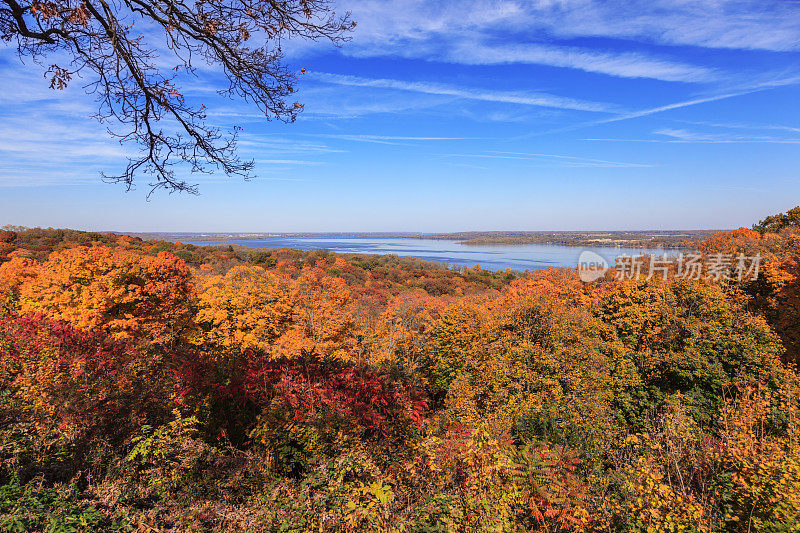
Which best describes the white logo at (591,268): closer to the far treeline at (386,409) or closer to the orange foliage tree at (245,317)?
the far treeline at (386,409)

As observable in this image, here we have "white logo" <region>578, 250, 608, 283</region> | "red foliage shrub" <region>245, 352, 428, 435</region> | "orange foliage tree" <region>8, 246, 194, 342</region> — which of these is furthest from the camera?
"white logo" <region>578, 250, 608, 283</region>

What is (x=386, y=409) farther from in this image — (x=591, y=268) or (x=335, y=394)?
(x=591, y=268)

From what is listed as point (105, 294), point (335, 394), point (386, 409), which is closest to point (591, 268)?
point (386, 409)

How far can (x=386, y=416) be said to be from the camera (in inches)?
417

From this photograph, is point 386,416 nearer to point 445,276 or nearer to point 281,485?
point 281,485

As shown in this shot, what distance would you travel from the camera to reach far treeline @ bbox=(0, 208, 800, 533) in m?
5.86

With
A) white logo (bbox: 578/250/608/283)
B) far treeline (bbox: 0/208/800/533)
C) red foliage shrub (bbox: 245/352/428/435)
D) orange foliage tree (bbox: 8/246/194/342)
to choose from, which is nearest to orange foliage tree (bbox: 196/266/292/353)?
far treeline (bbox: 0/208/800/533)

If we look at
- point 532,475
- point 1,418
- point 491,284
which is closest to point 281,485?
point 1,418

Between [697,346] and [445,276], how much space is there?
187 ft

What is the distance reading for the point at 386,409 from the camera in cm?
1043

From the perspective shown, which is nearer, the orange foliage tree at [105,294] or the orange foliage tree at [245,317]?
the orange foliage tree at [105,294]

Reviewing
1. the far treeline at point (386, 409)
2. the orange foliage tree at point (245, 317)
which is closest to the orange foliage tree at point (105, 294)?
the far treeline at point (386, 409)

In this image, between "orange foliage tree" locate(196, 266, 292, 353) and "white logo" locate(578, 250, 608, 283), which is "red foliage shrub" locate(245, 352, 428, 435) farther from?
"white logo" locate(578, 250, 608, 283)

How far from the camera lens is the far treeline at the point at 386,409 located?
19.2 ft
